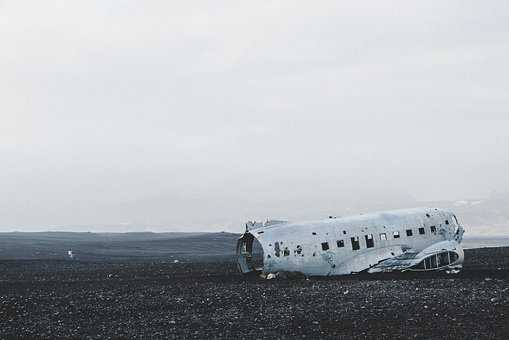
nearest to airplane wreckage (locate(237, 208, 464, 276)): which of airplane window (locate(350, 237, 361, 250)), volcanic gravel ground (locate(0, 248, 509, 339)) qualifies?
airplane window (locate(350, 237, 361, 250))

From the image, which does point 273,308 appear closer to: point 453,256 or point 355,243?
point 355,243

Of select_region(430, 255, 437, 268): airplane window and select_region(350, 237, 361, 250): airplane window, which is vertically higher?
select_region(350, 237, 361, 250): airplane window

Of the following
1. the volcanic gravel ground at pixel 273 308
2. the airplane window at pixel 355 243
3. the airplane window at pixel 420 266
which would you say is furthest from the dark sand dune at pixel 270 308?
the airplane window at pixel 355 243

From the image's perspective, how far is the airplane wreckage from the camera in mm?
35562

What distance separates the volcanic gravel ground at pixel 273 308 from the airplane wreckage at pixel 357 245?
0.97 meters

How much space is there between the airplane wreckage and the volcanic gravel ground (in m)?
0.97

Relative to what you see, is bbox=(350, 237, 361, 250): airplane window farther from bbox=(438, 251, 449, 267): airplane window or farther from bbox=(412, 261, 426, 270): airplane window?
bbox=(438, 251, 449, 267): airplane window

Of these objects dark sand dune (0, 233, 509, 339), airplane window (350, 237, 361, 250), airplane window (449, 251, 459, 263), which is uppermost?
airplane window (350, 237, 361, 250)

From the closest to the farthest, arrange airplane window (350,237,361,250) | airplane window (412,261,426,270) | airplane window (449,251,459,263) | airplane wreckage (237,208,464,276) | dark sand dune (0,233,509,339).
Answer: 1. dark sand dune (0,233,509,339)
2. airplane wreckage (237,208,464,276)
3. airplane window (350,237,361,250)
4. airplane window (412,261,426,270)
5. airplane window (449,251,459,263)

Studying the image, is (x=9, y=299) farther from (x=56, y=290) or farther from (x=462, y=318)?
(x=462, y=318)

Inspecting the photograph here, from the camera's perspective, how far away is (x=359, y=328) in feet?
71.3

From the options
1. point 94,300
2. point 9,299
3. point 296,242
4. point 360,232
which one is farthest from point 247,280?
point 9,299

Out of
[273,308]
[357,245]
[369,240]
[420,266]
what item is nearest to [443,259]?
[420,266]

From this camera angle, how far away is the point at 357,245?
36688 millimetres
